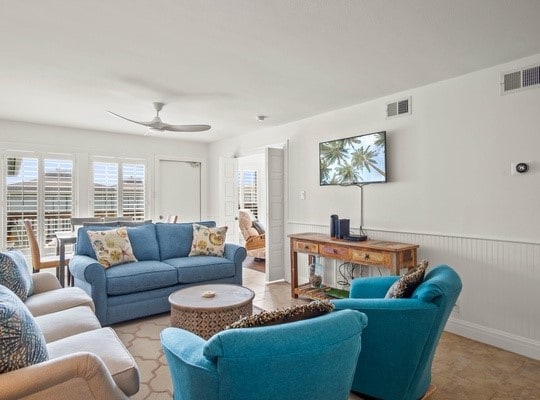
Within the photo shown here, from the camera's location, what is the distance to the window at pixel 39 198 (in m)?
5.04

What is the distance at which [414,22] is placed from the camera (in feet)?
7.38

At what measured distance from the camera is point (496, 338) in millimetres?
2963

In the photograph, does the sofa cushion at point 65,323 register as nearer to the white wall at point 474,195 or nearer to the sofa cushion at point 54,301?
the sofa cushion at point 54,301

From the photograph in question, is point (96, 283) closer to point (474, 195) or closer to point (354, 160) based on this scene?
point (354, 160)

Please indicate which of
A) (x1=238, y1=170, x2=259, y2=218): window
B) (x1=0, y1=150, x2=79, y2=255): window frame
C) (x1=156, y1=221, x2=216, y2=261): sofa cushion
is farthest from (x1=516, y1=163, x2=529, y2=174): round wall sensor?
(x1=0, y1=150, x2=79, y2=255): window frame

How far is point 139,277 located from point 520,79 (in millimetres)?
Result: 3947

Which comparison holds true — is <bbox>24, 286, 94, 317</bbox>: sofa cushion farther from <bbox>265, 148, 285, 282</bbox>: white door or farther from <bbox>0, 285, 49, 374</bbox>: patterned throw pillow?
<bbox>265, 148, 285, 282</bbox>: white door

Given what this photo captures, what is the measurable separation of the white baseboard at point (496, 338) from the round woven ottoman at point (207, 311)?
2.03 m

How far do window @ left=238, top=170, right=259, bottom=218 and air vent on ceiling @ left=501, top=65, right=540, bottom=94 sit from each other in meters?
5.59

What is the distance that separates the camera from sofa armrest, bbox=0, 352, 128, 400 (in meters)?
1.20

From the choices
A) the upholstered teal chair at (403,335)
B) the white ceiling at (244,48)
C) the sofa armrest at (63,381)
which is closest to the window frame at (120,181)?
the white ceiling at (244,48)

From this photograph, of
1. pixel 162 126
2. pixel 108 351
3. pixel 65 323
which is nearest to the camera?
pixel 108 351

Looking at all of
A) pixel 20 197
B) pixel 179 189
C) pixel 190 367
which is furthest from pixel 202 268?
pixel 20 197

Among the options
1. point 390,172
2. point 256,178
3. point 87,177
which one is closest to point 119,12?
point 390,172
